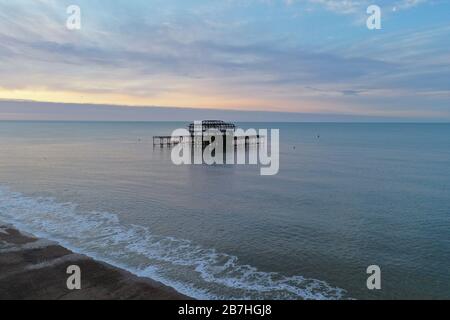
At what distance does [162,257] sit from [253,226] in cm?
781

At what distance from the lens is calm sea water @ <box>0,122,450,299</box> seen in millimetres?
17234

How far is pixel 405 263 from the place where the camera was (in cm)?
1909

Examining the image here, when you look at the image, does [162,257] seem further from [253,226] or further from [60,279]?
[253,226]

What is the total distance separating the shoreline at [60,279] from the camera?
1501 cm

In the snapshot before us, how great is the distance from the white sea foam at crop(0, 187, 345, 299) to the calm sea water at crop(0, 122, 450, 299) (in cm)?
7

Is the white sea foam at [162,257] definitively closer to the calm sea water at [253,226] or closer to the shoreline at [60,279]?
the calm sea water at [253,226]

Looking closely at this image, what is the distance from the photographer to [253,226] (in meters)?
25.1

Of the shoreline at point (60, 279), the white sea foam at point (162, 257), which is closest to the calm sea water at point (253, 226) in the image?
the white sea foam at point (162, 257)

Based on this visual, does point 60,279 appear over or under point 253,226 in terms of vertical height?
under

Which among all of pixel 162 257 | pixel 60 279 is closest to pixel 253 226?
pixel 162 257

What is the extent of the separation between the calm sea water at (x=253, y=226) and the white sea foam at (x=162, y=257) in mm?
68
